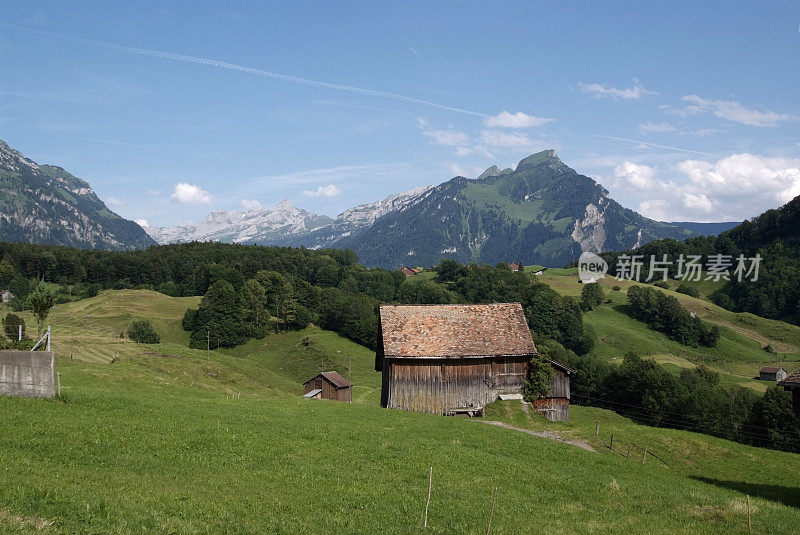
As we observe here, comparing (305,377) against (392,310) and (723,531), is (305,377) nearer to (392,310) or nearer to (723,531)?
(392,310)

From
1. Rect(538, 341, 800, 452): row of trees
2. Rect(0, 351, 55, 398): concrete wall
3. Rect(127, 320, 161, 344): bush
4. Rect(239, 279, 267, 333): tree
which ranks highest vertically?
Rect(0, 351, 55, 398): concrete wall

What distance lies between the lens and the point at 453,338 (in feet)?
143

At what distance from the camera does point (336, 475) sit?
17.9 m

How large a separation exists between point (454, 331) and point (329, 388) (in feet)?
95.0

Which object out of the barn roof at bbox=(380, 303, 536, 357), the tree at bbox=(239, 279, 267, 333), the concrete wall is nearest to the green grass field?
the concrete wall

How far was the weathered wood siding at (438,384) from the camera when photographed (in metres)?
42.8

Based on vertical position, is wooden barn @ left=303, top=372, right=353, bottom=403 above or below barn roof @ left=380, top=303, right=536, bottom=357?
below

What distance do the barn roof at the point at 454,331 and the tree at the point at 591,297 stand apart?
11911 cm

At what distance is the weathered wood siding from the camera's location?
42.8 metres

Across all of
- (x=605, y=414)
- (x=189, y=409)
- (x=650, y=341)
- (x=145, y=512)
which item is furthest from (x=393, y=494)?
(x=650, y=341)

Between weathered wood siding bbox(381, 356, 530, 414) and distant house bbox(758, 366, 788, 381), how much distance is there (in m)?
93.1

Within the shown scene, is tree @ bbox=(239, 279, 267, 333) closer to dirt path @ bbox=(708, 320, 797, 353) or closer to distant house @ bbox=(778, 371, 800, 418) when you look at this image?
distant house @ bbox=(778, 371, 800, 418)

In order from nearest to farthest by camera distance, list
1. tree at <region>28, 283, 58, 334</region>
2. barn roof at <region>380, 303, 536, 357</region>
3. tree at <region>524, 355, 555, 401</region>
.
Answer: tree at <region>28, 283, 58, 334</region>, barn roof at <region>380, 303, 536, 357</region>, tree at <region>524, 355, 555, 401</region>

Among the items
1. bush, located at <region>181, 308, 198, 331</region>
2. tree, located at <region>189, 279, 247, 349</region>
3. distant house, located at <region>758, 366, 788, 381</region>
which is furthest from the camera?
bush, located at <region>181, 308, 198, 331</region>
